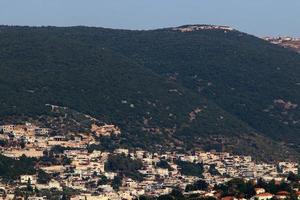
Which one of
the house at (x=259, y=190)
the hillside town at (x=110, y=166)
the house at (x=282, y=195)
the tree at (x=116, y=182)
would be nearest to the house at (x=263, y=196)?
the house at (x=282, y=195)

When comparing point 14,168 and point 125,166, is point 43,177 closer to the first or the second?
point 14,168

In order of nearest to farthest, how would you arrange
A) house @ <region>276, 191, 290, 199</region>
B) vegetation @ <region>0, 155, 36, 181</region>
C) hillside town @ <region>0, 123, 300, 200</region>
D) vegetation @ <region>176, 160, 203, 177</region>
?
house @ <region>276, 191, 290, 199</region>
vegetation @ <region>0, 155, 36, 181</region>
hillside town @ <region>0, 123, 300, 200</region>
vegetation @ <region>176, 160, 203, 177</region>

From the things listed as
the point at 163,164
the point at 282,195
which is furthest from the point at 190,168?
the point at 282,195

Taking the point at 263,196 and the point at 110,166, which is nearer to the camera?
the point at 263,196

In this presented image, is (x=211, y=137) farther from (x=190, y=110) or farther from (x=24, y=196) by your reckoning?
(x=24, y=196)

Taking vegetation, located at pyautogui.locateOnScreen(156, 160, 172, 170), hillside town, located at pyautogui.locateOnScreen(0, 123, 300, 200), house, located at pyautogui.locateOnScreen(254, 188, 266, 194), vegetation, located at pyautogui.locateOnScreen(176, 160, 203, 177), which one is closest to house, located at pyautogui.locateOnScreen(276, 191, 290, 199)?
house, located at pyautogui.locateOnScreen(254, 188, 266, 194)

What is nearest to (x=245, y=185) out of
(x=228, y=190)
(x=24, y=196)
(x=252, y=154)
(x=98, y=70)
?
(x=228, y=190)

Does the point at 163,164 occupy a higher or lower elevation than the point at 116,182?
higher

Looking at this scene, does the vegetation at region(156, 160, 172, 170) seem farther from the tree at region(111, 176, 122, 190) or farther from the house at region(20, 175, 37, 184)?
the house at region(20, 175, 37, 184)
